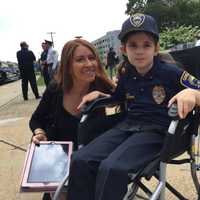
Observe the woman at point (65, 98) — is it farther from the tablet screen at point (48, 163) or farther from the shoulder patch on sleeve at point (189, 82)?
the shoulder patch on sleeve at point (189, 82)

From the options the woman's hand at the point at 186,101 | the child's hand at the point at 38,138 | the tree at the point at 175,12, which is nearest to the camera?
the woman's hand at the point at 186,101

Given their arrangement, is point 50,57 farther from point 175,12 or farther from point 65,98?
point 175,12

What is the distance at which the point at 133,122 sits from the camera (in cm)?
299

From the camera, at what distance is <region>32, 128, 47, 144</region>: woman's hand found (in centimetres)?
335

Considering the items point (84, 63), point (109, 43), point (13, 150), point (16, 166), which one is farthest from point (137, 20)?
point (109, 43)

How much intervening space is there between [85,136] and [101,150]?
32 cm

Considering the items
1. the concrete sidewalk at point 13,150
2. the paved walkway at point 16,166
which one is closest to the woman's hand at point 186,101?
the paved walkway at point 16,166

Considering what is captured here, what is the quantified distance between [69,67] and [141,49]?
2.70 ft

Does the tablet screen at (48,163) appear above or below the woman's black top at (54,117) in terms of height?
below

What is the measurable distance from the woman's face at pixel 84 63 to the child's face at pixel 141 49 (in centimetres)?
55

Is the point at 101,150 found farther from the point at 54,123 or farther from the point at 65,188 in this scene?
the point at 54,123

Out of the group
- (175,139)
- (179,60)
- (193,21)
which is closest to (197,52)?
(179,60)

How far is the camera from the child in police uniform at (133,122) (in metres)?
2.49

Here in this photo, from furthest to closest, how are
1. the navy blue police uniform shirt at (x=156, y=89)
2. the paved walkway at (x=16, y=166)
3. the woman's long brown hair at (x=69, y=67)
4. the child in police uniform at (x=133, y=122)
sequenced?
the paved walkway at (x=16, y=166) → the woman's long brown hair at (x=69, y=67) → the navy blue police uniform shirt at (x=156, y=89) → the child in police uniform at (x=133, y=122)
